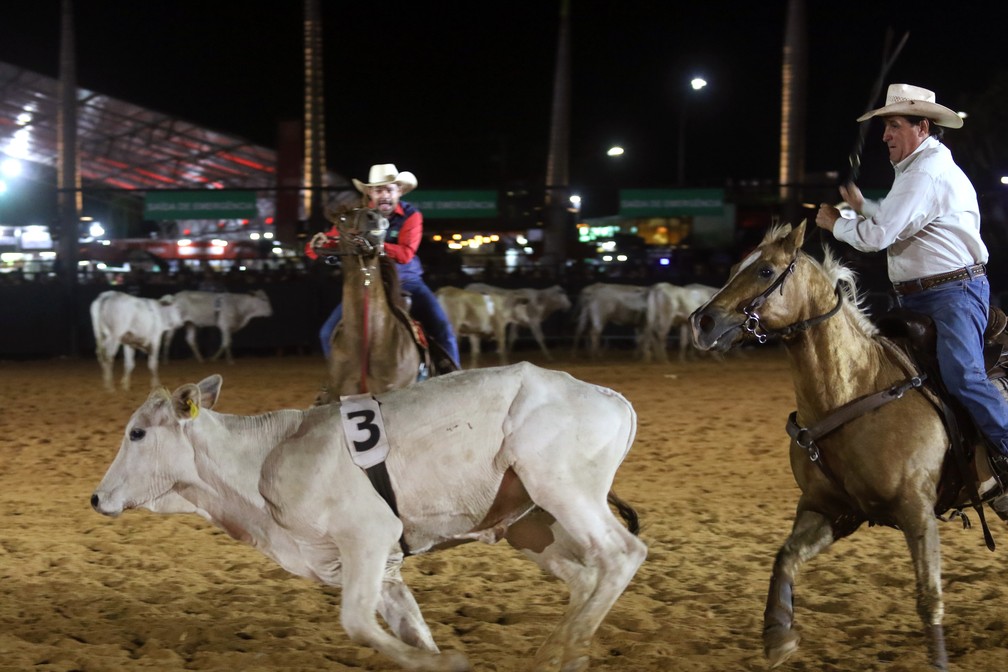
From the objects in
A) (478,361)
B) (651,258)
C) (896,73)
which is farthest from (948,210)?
(896,73)

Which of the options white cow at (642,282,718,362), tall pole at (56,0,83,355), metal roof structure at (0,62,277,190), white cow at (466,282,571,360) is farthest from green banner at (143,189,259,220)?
white cow at (642,282,718,362)

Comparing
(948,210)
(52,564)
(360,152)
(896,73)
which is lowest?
(52,564)

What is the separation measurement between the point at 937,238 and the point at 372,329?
387 centimetres

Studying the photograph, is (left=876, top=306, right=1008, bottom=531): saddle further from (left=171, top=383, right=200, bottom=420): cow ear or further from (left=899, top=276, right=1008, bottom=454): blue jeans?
(left=171, top=383, right=200, bottom=420): cow ear

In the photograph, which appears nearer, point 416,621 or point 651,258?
point 416,621

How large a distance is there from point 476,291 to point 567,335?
104 inches

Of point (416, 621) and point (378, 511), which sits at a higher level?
point (378, 511)

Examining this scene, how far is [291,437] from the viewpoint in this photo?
14.8 ft

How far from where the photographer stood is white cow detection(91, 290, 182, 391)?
55.1 ft

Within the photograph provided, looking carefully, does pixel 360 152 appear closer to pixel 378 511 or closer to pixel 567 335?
pixel 567 335

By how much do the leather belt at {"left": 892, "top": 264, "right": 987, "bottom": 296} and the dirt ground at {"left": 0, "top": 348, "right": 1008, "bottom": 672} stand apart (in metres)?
1.65

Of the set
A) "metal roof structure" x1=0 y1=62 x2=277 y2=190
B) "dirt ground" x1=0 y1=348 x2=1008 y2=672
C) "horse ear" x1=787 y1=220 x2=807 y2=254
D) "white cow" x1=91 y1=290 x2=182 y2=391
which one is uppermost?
"metal roof structure" x1=0 y1=62 x2=277 y2=190

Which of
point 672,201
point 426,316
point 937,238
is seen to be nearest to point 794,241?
point 937,238

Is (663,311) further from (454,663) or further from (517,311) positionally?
(454,663)
